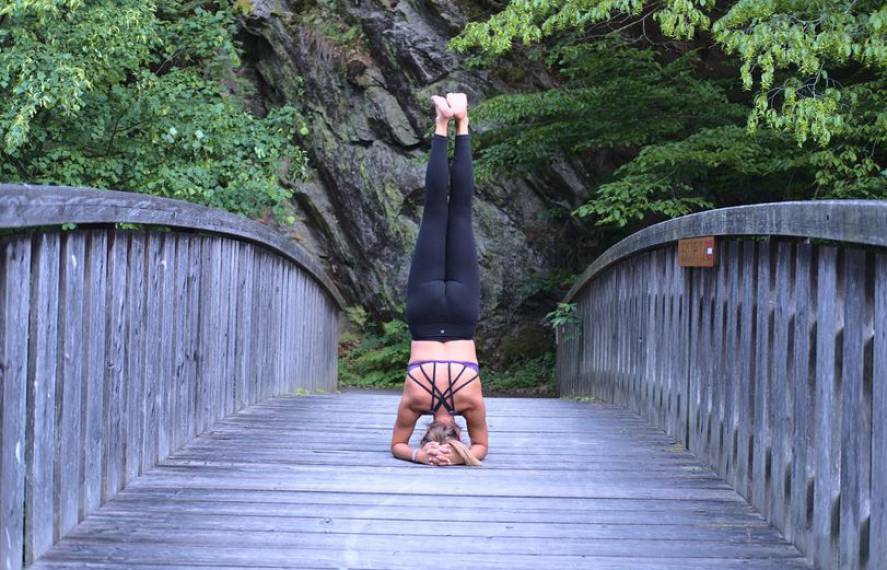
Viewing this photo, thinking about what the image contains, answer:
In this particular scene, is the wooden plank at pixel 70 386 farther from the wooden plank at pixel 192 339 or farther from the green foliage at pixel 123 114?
the green foliage at pixel 123 114

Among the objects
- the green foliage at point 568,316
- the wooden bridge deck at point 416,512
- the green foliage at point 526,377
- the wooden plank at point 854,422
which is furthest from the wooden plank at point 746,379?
the green foliage at point 526,377

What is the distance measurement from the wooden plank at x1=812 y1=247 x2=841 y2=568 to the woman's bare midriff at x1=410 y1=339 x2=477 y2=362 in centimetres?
207

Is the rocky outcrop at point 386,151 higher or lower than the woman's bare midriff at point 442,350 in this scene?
higher

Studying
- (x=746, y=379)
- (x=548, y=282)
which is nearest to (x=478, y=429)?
(x=746, y=379)

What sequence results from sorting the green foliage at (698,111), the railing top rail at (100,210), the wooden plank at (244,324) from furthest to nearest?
the green foliage at (698,111), the wooden plank at (244,324), the railing top rail at (100,210)

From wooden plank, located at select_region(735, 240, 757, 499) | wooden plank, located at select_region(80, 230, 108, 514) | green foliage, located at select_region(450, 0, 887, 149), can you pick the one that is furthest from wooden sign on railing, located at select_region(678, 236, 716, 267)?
wooden plank, located at select_region(80, 230, 108, 514)

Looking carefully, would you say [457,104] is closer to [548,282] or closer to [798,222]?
[798,222]

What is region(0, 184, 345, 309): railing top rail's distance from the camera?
103 inches

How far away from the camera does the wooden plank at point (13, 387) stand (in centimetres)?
267

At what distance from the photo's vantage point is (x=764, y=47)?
6906mm

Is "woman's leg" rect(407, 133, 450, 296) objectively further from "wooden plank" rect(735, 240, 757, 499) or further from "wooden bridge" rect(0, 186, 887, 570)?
"wooden plank" rect(735, 240, 757, 499)

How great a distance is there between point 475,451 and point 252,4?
13128 millimetres

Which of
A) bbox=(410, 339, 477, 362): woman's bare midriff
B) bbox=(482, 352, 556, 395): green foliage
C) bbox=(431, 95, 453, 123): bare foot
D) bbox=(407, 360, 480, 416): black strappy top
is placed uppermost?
bbox=(431, 95, 453, 123): bare foot

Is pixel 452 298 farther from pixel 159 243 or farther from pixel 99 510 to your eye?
pixel 99 510
